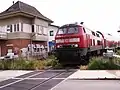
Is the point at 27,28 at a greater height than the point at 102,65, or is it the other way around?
the point at 27,28

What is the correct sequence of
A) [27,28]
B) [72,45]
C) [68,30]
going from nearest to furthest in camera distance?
[72,45] → [68,30] → [27,28]

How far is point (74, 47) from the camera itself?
21.9m

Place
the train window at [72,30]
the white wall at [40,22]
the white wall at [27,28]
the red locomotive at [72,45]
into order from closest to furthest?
the red locomotive at [72,45] < the train window at [72,30] < the white wall at [27,28] < the white wall at [40,22]

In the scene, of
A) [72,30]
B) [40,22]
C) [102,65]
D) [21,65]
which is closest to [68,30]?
[72,30]

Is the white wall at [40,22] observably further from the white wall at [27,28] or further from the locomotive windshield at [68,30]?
the locomotive windshield at [68,30]

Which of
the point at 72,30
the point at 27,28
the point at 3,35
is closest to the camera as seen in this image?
the point at 72,30

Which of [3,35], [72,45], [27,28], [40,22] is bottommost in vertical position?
[72,45]

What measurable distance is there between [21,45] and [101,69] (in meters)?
21.4

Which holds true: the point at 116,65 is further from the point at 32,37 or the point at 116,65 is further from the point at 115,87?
the point at 32,37

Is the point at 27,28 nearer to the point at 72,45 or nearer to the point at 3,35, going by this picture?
the point at 3,35

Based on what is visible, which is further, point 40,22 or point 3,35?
point 40,22

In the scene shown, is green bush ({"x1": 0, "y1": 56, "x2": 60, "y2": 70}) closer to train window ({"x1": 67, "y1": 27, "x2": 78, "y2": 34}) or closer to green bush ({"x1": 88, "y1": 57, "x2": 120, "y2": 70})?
train window ({"x1": 67, "y1": 27, "x2": 78, "y2": 34})

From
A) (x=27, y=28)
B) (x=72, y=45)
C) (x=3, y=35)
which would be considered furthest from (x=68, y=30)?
(x=3, y=35)

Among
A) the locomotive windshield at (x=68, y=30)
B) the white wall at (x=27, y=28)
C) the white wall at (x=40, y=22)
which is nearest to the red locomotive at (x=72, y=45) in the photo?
the locomotive windshield at (x=68, y=30)
